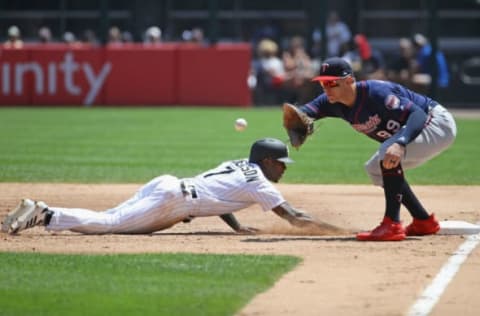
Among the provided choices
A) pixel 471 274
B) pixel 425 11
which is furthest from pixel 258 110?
pixel 471 274

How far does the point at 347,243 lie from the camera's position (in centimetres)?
880

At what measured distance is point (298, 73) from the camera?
27.2m

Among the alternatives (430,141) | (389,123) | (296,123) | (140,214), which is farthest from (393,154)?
(140,214)

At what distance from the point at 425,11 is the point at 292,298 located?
24370 millimetres

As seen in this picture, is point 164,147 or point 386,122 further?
point 164,147

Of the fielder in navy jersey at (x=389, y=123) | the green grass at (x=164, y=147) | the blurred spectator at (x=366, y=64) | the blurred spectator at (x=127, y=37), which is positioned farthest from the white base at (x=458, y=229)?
the blurred spectator at (x=127, y=37)

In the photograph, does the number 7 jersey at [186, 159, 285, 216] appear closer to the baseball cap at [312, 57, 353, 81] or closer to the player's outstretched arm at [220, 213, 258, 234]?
the player's outstretched arm at [220, 213, 258, 234]

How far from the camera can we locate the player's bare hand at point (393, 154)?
849cm

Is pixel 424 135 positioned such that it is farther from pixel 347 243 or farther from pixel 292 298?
pixel 292 298

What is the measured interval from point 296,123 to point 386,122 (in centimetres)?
74

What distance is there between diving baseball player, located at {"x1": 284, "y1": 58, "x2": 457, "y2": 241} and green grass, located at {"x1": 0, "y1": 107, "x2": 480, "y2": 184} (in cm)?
466

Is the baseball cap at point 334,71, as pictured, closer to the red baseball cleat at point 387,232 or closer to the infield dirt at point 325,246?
the red baseball cleat at point 387,232

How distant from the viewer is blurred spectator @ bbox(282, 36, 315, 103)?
89.0 feet

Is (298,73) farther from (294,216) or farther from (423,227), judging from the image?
(294,216)
